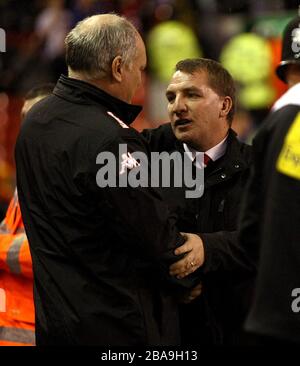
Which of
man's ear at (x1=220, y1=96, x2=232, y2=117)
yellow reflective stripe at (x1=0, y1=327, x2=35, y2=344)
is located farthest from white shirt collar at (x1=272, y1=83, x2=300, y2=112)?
yellow reflective stripe at (x1=0, y1=327, x2=35, y2=344)

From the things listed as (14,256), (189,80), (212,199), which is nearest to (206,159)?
(212,199)

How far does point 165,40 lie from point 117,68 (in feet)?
18.5

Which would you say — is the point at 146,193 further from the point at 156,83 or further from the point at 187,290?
the point at 156,83

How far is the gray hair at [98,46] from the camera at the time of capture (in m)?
3.86

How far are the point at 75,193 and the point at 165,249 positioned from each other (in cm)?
40

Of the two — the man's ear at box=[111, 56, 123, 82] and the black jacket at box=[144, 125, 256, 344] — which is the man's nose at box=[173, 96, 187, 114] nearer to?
the black jacket at box=[144, 125, 256, 344]

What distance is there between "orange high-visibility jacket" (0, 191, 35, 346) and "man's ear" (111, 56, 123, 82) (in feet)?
3.04

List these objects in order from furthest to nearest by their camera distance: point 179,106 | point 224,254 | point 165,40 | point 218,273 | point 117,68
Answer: point 165,40
point 179,106
point 218,273
point 224,254
point 117,68

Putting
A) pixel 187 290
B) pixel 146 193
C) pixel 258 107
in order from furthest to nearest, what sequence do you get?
pixel 258 107 → pixel 187 290 → pixel 146 193

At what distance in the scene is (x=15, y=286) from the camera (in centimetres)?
452

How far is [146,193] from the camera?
147 inches

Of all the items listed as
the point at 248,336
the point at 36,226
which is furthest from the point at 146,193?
the point at 248,336

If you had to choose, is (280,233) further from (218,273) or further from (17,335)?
(17,335)

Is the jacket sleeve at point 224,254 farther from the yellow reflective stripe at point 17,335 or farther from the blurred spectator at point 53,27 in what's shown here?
the blurred spectator at point 53,27
